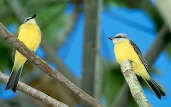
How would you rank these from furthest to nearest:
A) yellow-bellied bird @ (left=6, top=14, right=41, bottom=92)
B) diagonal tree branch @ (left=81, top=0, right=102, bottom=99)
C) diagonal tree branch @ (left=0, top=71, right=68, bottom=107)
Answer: diagonal tree branch @ (left=81, top=0, right=102, bottom=99), yellow-bellied bird @ (left=6, top=14, right=41, bottom=92), diagonal tree branch @ (left=0, top=71, right=68, bottom=107)

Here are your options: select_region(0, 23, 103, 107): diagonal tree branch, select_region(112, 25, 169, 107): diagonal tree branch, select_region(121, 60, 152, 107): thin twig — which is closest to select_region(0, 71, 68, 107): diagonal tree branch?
select_region(0, 23, 103, 107): diagonal tree branch

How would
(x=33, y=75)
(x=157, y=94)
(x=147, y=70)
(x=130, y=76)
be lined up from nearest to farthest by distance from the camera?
(x=130, y=76), (x=157, y=94), (x=147, y=70), (x=33, y=75)

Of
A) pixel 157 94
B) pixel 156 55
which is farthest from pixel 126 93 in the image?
pixel 157 94

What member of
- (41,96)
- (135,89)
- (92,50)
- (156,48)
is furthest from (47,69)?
(156,48)

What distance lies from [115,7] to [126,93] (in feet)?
10.0

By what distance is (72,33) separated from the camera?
7.87m

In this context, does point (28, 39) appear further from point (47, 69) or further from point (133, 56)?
point (47, 69)

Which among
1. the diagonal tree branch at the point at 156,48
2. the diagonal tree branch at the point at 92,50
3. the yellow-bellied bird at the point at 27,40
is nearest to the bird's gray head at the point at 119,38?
the yellow-bellied bird at the point at 27,40

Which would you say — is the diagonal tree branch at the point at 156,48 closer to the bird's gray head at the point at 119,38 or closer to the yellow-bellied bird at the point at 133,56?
the bird's gray head at the point at 119,38

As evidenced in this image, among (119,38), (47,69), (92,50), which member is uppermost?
(47,69)

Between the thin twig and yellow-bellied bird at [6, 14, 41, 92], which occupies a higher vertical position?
the thin twig

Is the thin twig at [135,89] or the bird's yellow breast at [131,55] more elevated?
the thin twig at [135,89]

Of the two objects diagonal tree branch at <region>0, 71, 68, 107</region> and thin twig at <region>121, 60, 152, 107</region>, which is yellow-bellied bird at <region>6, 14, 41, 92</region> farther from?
thin twig at <region>121, 60, 152, 107</region>

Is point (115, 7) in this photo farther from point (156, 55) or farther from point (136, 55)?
point (136, 55)
